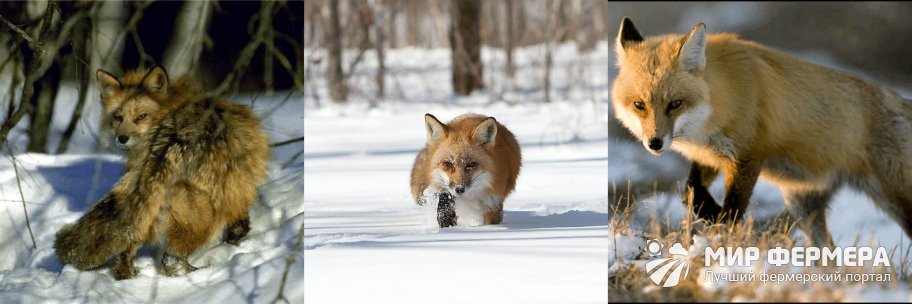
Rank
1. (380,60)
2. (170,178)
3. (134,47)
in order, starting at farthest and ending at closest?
(380,60) → (134,47) → (170,178)

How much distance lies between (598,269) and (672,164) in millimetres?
1008

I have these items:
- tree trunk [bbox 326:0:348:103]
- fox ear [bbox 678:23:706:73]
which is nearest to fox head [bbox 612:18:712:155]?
fox ear [bbox 678:23:706:73]

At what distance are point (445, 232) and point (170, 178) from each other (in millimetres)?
1127

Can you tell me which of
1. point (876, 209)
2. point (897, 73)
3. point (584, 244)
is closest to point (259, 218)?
point (584, 244)

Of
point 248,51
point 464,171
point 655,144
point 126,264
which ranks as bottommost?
point 126,264

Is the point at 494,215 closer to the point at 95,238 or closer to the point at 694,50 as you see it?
the point at 694,50

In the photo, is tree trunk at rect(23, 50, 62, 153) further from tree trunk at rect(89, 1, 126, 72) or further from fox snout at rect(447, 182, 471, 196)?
fox snout at rect(447, 182, 471, 196)

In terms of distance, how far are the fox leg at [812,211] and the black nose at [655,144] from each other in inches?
29.3

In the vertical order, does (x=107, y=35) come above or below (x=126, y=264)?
above

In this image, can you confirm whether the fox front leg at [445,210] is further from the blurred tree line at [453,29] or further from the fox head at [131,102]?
the blurred tree line at [453,29]

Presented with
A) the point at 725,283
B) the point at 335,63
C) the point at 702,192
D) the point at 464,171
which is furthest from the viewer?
the point at 335,63

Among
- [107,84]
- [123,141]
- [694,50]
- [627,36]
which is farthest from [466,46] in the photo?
[694,50]

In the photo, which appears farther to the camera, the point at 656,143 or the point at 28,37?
the point at 28,37

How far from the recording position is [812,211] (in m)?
3.75
